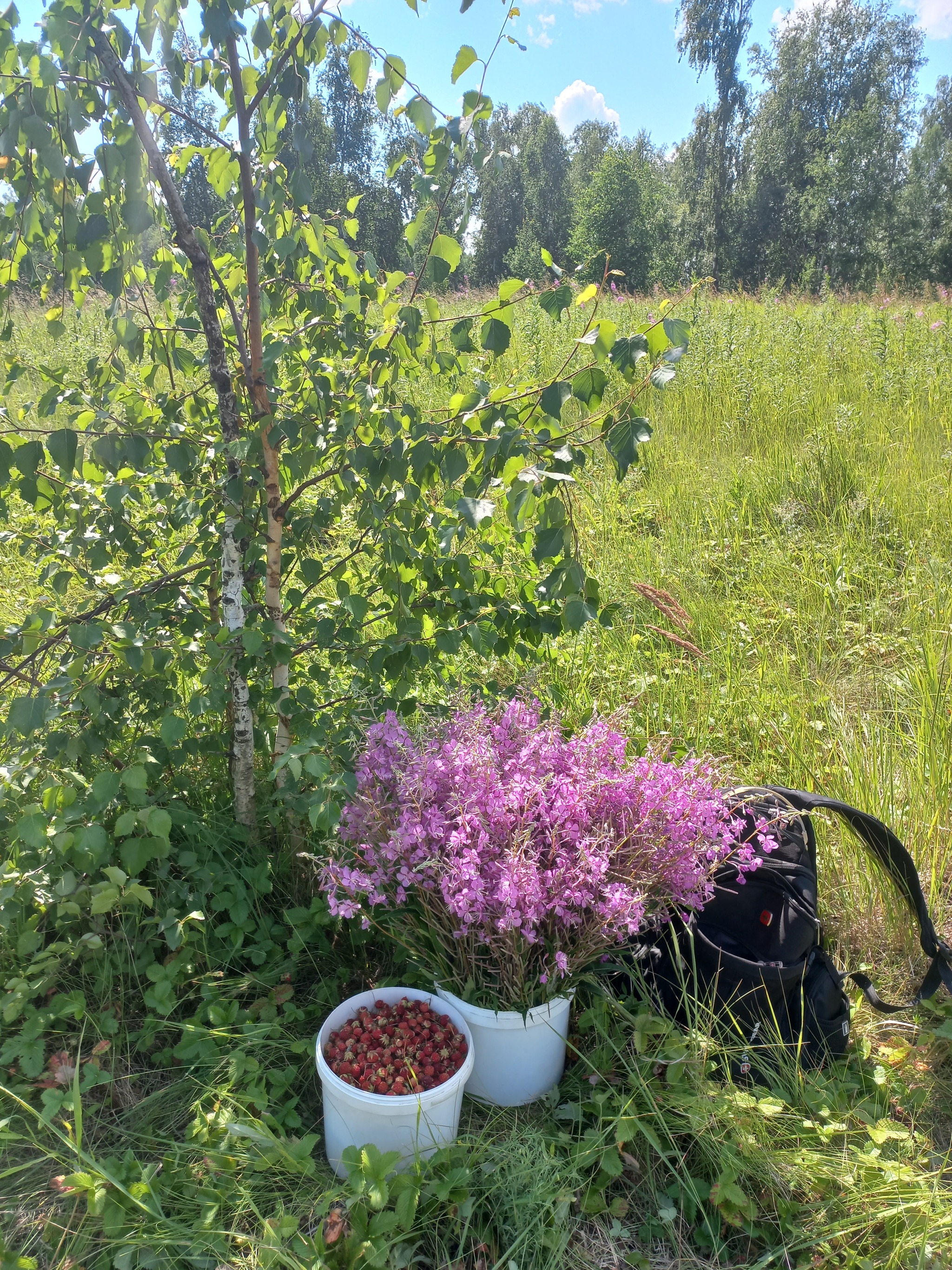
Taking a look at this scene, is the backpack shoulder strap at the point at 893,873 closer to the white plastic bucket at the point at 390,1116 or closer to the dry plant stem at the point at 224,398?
the white plastic bucket at the point at 390,1116

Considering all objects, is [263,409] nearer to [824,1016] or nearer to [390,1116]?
[390,1116]

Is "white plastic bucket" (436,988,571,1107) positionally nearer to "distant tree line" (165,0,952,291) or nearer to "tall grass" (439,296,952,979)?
"tall grass" (439,296,952,979)

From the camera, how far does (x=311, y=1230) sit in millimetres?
1255

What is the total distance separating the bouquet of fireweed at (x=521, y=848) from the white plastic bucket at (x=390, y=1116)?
0.22 meters

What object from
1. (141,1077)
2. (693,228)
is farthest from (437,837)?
(693,228)

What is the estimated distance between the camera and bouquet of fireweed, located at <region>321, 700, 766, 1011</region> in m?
1.42

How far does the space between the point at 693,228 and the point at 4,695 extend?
34.1 m

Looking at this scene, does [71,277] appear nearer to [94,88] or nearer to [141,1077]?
[94,88]

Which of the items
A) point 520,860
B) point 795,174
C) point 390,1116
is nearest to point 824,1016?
point 520,860

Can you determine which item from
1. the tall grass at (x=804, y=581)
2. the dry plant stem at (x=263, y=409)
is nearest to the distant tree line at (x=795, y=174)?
the tall grass at (x=804, y=581)

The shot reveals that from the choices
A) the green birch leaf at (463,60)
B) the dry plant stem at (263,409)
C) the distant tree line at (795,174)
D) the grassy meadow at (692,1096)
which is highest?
the distant tree line at (795,174)

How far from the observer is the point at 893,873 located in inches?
69.8

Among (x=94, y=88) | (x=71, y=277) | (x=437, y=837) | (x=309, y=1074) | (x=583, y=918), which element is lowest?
(x=309, y=1074)

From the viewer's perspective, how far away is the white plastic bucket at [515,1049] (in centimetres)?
146
